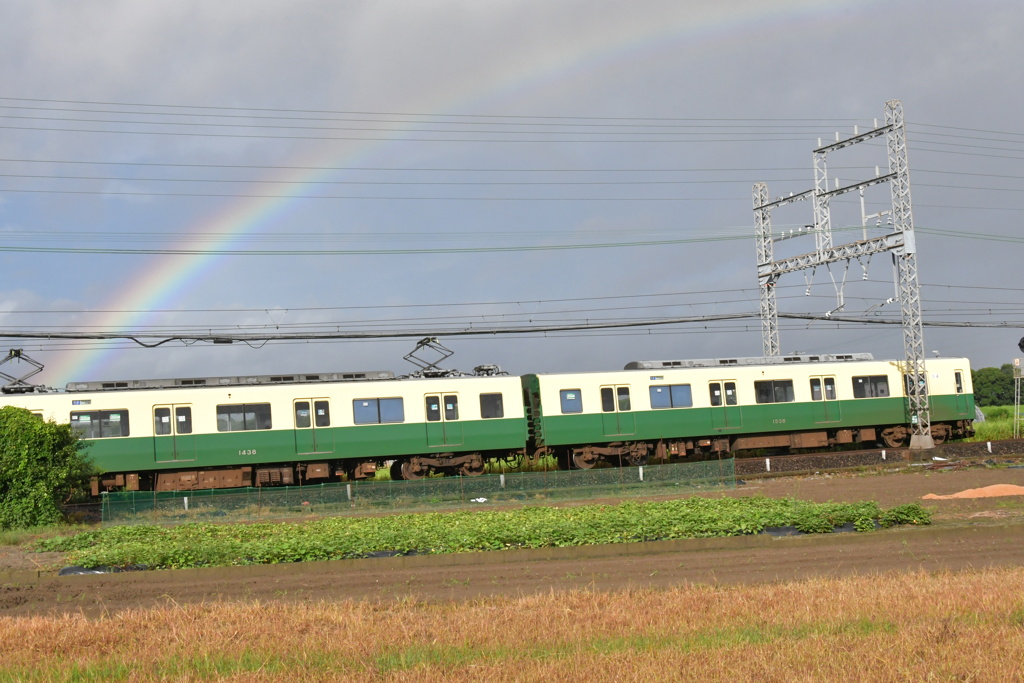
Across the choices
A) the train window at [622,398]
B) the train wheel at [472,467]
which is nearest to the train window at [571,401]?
the train window at [622,398]

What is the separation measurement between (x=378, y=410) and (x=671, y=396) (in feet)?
32.1

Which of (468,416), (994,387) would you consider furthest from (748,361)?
(994,387)

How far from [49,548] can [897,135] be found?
2868 cm

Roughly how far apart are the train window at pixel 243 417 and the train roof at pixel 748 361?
1182 centimetres

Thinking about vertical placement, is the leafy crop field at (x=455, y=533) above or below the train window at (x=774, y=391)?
below

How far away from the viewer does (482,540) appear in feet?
49.5

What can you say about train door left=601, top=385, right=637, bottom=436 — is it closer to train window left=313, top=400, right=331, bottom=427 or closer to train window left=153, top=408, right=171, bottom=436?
train window left=313, top=400, right=331, bottom=427

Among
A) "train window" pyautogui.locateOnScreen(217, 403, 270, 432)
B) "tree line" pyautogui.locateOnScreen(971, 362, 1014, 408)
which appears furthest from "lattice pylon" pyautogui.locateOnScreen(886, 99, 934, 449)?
"tree line" pyautogui.locateOnScreen(971, 362, 1014, 408)

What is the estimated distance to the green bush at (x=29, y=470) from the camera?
20547mm

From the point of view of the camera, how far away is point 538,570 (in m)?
13.5

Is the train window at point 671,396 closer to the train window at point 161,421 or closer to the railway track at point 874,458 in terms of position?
the railway track at point 874,458

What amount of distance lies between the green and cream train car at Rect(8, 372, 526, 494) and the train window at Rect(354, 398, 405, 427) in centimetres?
3

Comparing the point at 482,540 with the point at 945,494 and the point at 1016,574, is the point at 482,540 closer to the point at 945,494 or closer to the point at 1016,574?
the point at 1016,574

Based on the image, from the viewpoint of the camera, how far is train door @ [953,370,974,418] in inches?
1353
